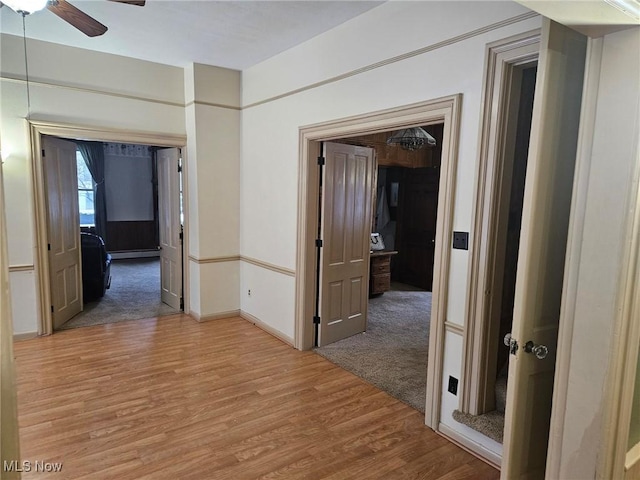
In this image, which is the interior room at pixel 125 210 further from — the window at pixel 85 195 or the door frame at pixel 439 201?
the door frame at pixel 439 201

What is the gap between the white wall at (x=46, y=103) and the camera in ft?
13.0

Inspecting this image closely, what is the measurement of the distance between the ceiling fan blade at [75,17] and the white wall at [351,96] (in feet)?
5.89

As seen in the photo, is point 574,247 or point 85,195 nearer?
point 574,247

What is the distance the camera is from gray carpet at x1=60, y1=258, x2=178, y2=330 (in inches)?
195

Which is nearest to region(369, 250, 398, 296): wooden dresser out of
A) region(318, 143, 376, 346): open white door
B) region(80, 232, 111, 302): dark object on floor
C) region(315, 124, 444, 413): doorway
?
region(315, 124, 444, 413): doorway

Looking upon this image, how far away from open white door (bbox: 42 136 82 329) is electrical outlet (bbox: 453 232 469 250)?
413cm

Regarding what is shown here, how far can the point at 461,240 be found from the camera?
8.36ft

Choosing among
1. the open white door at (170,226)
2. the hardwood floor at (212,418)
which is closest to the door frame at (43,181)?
the hardwood floor at (212,418)

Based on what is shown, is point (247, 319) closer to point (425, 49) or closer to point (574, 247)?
point (425, 49)

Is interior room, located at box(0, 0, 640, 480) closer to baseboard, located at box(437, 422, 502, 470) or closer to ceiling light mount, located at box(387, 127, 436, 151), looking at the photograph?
baseboard, located at box(437, 422, 502, 470)

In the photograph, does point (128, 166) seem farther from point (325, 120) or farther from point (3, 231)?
point (3, 231)

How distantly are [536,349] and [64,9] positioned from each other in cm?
309

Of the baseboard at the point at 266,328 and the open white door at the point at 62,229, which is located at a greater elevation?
the open white door at the point at 62,229

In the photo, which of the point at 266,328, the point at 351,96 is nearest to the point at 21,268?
the point at 266,328
